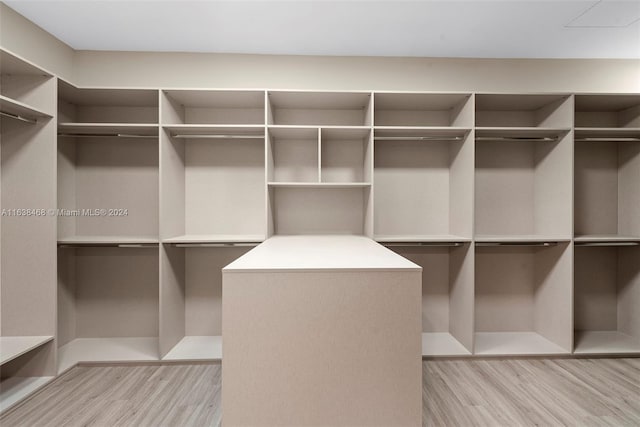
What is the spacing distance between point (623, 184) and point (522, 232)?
98 centimetres

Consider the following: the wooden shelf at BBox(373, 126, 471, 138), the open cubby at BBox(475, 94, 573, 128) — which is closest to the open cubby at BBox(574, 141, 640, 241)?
the open cubby at BBox(475, 94, 573, 128)

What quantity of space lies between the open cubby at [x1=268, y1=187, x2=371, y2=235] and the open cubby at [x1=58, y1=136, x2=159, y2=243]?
3.58 feet

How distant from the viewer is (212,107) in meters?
2.86

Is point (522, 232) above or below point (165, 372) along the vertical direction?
above

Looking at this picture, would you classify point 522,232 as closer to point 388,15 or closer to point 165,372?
point 388,15

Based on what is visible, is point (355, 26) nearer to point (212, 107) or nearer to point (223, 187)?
point (212, 107)

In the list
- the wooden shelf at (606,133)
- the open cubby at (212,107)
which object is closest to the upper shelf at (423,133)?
the wooden shelf at (606,133)

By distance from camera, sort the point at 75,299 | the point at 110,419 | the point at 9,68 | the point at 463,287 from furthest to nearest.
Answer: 1. the point at 75,299
2. the point at 463,287
3. the point at 9,68
4. the point at 110,419

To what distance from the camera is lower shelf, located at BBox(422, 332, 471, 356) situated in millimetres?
2555

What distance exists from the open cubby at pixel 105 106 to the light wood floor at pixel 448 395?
5.92 ft

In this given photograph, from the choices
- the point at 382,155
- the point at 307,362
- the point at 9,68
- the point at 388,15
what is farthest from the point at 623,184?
the point at 9,68

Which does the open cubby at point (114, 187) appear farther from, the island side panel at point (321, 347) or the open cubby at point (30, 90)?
the island side panel at point (321, 347)

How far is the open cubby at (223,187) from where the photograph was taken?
2.88 metres

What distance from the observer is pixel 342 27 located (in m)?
2.45
